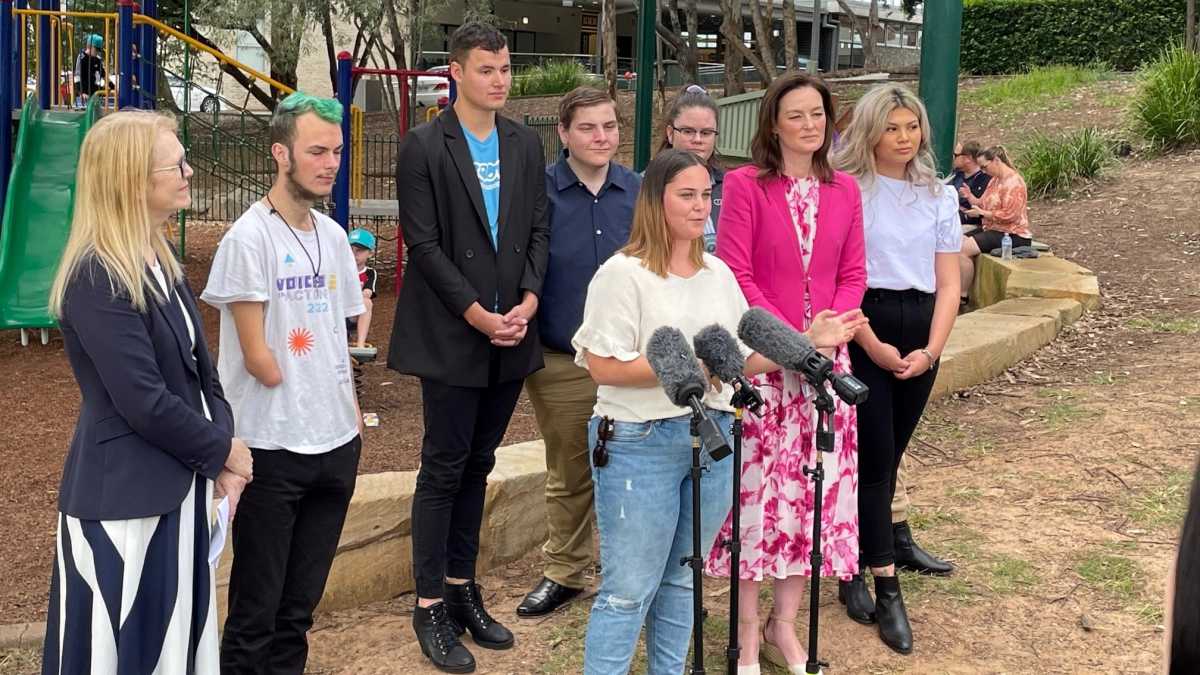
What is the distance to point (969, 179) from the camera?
40.2 ft

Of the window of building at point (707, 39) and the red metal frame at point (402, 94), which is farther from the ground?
the window of building at point (707, 39)

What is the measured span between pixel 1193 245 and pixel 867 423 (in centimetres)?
787

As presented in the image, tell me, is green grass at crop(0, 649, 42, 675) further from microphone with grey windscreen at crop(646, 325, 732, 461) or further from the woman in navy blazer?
microphone with grey windscreen at crop(646, 325, 732, 461)

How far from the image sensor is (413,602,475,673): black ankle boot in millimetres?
4016

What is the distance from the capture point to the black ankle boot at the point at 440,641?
402 cm

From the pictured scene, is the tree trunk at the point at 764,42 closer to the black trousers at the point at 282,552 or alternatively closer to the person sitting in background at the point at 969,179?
the person sitting in background at the point at 969,179

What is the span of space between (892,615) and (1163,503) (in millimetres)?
1781

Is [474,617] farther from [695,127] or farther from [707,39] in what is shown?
[707,39]

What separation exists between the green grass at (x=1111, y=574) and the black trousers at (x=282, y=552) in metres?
2.77

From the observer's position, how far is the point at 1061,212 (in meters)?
13.1

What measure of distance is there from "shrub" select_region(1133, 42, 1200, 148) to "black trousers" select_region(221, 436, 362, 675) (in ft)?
43.2

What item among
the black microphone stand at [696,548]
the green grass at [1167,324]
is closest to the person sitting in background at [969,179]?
the green grass at [1167,324]

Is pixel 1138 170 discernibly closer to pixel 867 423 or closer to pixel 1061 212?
pixel 1061 212

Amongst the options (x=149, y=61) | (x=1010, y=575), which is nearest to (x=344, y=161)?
(x=149, y=61)
